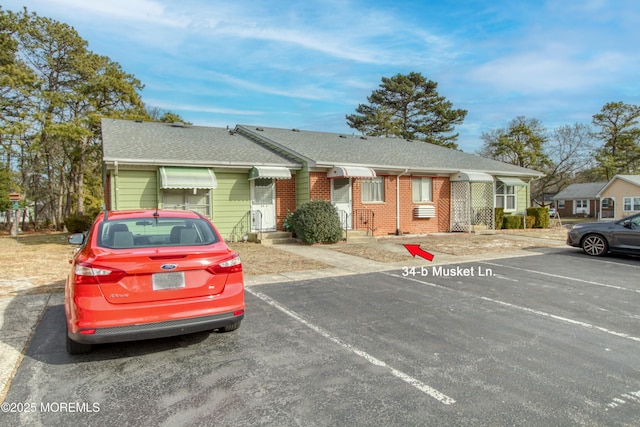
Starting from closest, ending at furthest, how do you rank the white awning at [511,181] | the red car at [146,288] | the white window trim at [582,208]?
the red car at [146,288]
the white awning at [511,181]
the white window trim at [582,208]

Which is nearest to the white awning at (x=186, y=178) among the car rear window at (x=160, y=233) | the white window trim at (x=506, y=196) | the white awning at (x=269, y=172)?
the white awning at (x=269, y=172)

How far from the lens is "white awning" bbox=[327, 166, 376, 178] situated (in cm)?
1435

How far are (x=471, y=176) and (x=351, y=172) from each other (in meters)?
6.23

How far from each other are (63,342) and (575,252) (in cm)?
1300

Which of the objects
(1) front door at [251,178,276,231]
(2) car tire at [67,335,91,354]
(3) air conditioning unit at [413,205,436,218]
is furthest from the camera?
(3) air conditioning unit at [413,205,436,218]

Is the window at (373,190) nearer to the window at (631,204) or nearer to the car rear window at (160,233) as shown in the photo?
the car rear window at (160,233)

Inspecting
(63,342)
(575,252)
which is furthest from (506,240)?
(63,342)

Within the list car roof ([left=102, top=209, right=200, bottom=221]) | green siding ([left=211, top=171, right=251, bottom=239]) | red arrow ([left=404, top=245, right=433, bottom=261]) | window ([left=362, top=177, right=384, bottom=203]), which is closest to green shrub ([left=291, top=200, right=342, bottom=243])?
green siding ([left=211, top=171, right=251, bottom=239])

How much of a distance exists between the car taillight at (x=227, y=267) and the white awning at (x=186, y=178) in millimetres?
9037

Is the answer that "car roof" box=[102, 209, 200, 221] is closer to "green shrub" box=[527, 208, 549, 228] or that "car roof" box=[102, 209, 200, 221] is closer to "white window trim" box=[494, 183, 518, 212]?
"white window trim" box=[494, 183, 518, 212]

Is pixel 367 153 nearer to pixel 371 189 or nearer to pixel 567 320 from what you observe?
pixel 371 189

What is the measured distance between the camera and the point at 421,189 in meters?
17.5

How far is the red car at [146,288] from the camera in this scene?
3.57 m

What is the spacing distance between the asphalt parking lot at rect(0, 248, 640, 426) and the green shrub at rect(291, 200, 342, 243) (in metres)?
6.87
